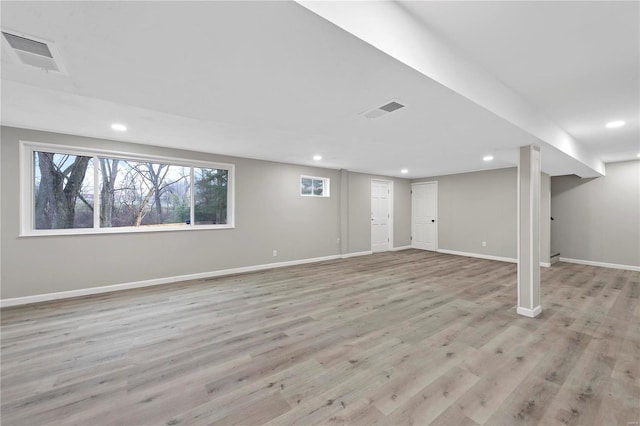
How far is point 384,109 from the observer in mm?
2115

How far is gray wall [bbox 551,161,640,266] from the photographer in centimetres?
544

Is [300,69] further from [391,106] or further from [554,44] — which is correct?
[554,44]

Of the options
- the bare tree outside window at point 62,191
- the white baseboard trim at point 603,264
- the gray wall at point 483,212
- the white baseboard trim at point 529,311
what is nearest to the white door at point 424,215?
the gray wall at point 483,212

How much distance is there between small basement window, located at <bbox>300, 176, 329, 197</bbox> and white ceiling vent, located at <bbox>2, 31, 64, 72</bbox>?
4674 millimetres

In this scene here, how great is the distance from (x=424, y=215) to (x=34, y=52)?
8.37 meters

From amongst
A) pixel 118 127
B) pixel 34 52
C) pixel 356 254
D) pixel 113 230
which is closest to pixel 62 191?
pixel 113 230

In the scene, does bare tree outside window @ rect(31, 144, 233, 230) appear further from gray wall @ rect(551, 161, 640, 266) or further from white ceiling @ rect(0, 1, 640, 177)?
gray wall @ rect(551, 161, 640, 266)

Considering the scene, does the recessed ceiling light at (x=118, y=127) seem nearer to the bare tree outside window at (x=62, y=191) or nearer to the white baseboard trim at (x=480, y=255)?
the bare tree outside window at (x=62, y=191)

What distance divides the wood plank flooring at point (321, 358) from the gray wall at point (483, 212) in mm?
2376

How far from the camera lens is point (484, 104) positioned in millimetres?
2033

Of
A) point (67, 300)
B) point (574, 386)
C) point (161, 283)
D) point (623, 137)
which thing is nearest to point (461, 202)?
point (623, 137)

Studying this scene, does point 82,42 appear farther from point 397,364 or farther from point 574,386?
point 574,386

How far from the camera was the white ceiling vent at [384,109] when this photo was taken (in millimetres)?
2008

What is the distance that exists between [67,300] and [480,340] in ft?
17.1
